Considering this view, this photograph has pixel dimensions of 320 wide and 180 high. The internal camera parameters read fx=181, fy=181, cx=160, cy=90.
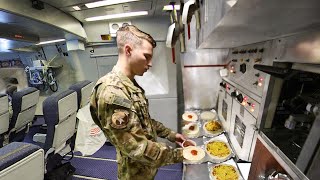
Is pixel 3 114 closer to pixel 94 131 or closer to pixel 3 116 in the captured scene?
pixel 3 116

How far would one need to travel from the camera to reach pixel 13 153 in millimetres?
1156

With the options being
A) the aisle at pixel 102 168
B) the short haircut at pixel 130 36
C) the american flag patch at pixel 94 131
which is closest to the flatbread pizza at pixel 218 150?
the aisle at pixel 102 168

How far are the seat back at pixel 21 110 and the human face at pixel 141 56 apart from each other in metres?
2.80

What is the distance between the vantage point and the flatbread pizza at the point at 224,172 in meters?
1.56

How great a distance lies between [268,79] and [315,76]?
9.4 inches

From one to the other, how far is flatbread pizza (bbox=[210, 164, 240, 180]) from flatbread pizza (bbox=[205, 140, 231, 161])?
0.12m

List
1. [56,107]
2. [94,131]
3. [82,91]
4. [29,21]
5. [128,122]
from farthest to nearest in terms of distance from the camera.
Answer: [94,131]
[82,91]
[56,107]
[29,21]
[128,122]

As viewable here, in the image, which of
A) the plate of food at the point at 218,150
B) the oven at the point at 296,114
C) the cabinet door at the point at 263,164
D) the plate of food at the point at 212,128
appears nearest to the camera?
the oven at the point at 296,114

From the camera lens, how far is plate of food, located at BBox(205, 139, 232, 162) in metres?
1.83

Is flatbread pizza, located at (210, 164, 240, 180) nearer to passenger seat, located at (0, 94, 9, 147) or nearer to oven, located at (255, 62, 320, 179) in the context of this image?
oven, located at (255, 62, 320, 179)

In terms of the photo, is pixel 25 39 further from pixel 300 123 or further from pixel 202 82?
pixel 300 123

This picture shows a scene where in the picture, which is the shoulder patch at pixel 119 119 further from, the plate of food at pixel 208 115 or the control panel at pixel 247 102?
the plate of food at pixel 208 115

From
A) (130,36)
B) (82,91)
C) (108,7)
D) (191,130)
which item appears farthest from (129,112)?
(82,91)

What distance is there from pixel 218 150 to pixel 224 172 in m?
0.33
